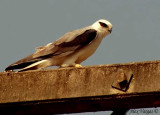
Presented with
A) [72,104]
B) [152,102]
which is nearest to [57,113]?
[72,104]

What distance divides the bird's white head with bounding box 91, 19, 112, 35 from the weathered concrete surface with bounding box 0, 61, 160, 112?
356 cm

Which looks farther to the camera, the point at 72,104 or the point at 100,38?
the point at 100,38

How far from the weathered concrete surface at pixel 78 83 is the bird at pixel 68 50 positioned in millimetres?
1935

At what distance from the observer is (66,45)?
7.93 metres

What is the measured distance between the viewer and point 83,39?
8031 mm

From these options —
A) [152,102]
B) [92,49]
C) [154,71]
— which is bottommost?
[152,102]

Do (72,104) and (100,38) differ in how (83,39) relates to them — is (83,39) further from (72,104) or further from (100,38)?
(72,104)

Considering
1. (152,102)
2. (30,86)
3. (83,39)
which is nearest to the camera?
(152,102)

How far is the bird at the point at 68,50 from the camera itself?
743 cm

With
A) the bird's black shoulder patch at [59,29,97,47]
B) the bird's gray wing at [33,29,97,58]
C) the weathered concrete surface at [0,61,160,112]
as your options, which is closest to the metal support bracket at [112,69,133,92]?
the weathered concrete surface at [0,61,160,112]

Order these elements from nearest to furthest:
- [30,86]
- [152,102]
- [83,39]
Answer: [152,102], [30,86], [83,39]

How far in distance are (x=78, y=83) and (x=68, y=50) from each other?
9.37ft

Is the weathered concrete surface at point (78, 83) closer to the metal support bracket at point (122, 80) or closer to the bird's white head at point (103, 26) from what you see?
the metal support bracket at point (122, 80)

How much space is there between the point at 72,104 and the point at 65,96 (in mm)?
114
